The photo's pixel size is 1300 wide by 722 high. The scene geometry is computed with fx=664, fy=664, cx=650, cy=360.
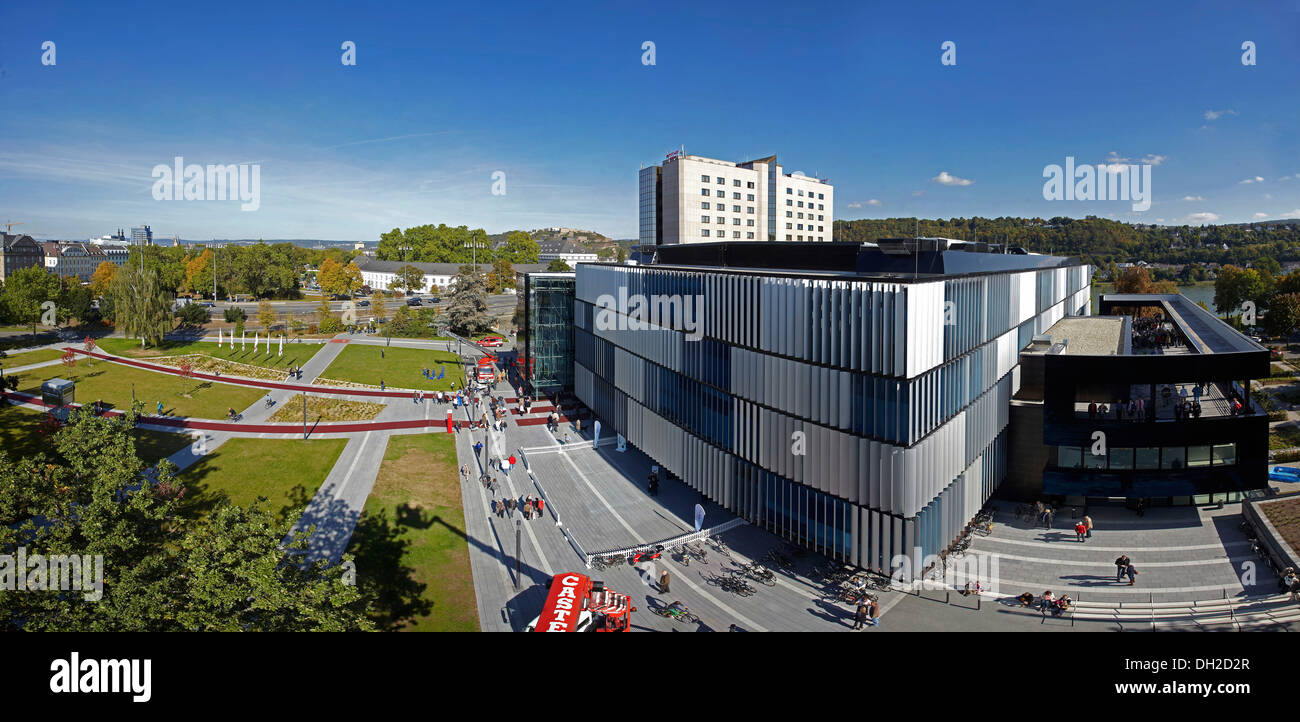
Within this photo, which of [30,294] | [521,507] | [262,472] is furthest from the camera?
[30,294]

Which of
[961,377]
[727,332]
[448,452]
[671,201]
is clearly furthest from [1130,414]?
[671,201]

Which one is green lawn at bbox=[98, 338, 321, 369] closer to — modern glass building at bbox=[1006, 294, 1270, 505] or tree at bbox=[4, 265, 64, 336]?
tree at bbox=[4, 265, 64, 336]

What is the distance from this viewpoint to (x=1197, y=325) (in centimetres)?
4541

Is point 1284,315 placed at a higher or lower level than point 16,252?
lower

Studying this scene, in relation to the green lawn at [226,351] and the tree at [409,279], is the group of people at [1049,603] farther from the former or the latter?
the tree at [409,279]

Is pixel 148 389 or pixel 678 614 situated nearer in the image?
pixel 678 614

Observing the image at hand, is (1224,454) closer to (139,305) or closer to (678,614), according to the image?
(678,614)

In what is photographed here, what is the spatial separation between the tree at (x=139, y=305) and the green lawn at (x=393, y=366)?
18.2m

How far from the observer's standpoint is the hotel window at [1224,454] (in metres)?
31.3

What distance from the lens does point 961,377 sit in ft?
83.1

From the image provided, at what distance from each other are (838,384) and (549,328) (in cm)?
3295

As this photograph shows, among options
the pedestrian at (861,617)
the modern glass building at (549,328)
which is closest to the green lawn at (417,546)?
the pedestrian at (861,617)

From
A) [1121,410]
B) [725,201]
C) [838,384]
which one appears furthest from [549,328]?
[725,201]
